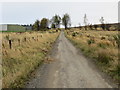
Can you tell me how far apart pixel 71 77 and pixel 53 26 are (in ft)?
325

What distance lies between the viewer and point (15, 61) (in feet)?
28.3

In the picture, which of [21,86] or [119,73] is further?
[119,73]

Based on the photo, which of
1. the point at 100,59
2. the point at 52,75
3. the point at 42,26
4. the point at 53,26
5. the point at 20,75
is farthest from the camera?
the point at 53,26

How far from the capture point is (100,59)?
31.1ft

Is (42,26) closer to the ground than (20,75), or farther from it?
farther from it

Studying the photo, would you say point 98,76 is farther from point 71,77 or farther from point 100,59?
point 100,59

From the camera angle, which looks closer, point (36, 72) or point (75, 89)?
point (75, 89)

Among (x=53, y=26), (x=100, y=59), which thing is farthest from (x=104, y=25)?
(x=100, y=59)

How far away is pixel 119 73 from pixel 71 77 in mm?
2254

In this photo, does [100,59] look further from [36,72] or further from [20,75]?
[20,75]

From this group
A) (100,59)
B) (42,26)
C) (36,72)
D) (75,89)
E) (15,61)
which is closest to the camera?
(75,89)

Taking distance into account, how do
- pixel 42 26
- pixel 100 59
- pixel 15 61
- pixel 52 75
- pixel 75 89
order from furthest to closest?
pixel 42 26, pixel 100 59, pixel 15 61, pixel 52 75, pixel 75 89

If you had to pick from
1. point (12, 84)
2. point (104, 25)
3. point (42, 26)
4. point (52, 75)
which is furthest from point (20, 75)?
point (104, 25)

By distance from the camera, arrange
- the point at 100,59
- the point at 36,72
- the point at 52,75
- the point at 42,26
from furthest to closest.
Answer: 1. the point at 42,26
2. the point at 100,59
3. the point at 36,72
4. the point at 52,75
